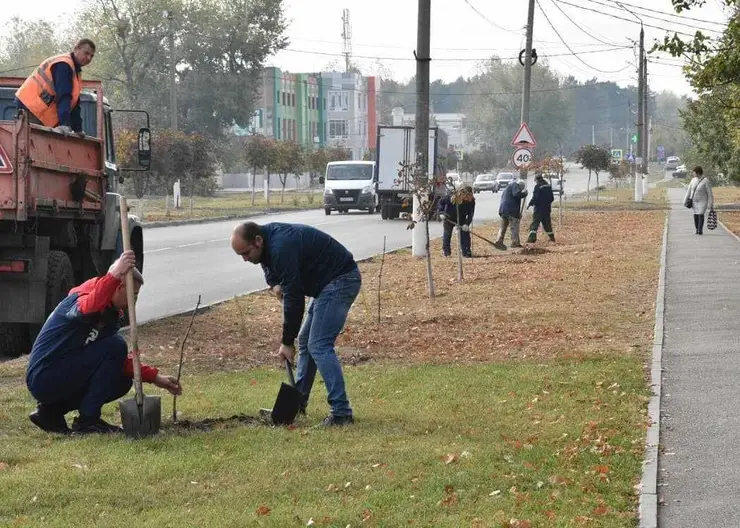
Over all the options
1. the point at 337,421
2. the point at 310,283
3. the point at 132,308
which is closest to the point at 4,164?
the point at 132,308

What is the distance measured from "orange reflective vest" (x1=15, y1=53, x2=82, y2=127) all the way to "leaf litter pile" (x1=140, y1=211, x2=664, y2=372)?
7.98 ft

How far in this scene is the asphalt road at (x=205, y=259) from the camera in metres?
18.2

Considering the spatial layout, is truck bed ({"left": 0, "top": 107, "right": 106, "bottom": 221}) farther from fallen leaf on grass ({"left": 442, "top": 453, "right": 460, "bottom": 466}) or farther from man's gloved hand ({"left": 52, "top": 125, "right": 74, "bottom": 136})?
fallen leaf on grass ({"left": 442, "top": 453, "right": 460, "bottom": 466})

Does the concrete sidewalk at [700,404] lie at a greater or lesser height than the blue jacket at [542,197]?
lesser

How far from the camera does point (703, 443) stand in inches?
324

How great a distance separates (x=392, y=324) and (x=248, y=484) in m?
8.13

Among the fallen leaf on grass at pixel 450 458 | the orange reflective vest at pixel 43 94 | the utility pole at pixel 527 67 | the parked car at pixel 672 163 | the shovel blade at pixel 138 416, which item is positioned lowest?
the parked car at pixel 672 163

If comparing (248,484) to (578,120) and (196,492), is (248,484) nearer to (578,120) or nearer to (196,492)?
(196,492)

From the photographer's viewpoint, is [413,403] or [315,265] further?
[413,403]

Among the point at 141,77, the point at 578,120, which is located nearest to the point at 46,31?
the point at 141,77

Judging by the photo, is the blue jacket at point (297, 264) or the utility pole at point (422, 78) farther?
the utility pole at point (422, 78)

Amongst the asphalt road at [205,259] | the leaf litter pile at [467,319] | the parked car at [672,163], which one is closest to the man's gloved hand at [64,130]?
the leaf litter pile at [467,319]

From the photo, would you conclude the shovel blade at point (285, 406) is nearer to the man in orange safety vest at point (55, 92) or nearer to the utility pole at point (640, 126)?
the man in orange safety vest at point (55, 92)

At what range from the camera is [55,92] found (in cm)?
1284
